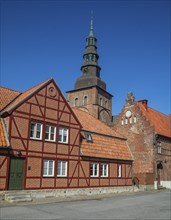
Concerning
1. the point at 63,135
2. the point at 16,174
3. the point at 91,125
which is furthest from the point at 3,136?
the point at 91,125

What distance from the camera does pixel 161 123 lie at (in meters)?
41.7

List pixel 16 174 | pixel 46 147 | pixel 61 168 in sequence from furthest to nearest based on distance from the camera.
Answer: pixel 61 168 → pixel 46 147 → pixel 16 174

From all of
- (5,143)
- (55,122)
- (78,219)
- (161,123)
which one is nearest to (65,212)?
(78,219)

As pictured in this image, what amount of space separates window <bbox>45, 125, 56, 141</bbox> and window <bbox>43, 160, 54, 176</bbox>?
192cm

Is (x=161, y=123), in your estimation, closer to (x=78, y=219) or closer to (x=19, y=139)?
(x=19, y=139)

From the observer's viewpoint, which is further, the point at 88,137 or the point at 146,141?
the point at 146,141

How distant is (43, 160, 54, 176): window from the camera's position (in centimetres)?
2297

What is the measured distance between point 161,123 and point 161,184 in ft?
31.3

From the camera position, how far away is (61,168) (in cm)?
2439

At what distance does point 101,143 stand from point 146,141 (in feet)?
33.5

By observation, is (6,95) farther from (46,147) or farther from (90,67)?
(90,67)

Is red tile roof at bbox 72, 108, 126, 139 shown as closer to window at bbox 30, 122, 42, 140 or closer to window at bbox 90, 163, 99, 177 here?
window at bbox 90, 163, 99, 177

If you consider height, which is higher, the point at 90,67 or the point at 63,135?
the point at 90,67

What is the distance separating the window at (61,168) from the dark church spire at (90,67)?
39.8 m
